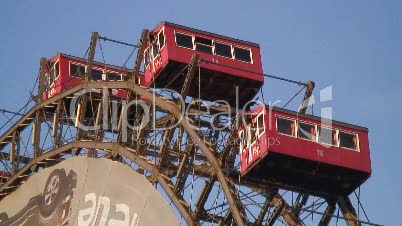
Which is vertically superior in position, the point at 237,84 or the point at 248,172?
the point at 237,84

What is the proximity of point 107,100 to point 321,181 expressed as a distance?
535 inches

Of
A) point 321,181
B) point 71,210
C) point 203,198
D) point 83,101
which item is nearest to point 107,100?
point 83,101

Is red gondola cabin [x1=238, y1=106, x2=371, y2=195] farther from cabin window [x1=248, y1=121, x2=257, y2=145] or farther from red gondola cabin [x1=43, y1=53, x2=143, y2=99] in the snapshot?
red gondola cabin [x1=43, y1=53, x2=143, y2=99]

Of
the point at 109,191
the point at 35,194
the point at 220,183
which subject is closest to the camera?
the point at 220,183

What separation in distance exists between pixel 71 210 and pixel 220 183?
1347 cm

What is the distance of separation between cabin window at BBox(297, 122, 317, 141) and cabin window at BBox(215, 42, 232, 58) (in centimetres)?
565

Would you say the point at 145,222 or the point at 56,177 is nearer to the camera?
the point at 145,222

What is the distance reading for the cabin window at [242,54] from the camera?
5103cm

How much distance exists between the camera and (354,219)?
47.8m

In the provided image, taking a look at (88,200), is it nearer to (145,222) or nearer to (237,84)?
(145,222)

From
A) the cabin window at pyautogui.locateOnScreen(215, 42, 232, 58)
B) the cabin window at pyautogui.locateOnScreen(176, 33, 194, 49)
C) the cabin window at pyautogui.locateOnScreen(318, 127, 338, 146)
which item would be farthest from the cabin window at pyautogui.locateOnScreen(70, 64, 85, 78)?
the cabin window at pyautogui.locateOnScreen(318, 127, 338, 146)

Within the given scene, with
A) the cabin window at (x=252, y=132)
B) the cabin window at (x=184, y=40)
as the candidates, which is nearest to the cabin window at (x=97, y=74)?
the cabin window at (x=184, y=40)

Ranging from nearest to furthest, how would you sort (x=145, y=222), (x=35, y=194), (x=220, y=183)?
(x=220, y=183)
(x=145, y=222)
(x=35, y=194)

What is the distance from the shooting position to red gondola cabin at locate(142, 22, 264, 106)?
49781 mm
